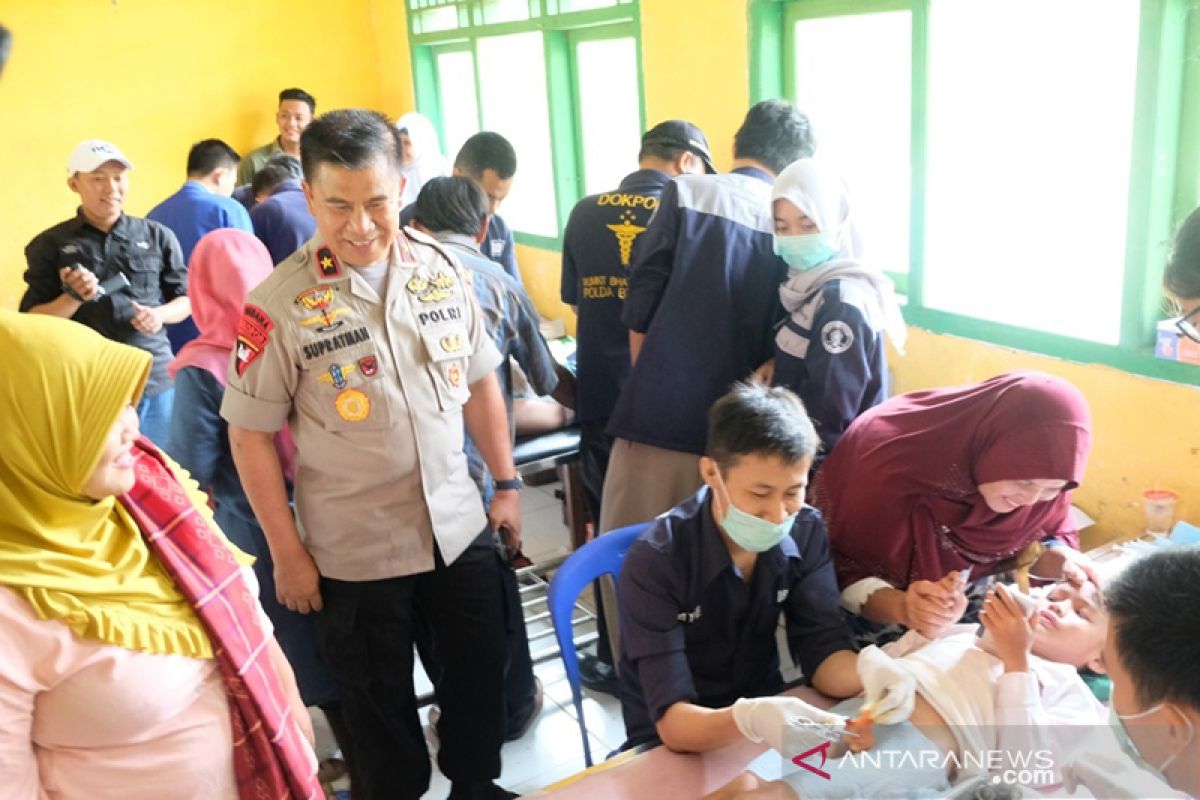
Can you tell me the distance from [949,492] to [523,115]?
14.1ft

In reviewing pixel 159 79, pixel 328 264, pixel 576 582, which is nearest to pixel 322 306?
pixel 328 264

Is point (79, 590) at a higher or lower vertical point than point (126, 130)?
lower

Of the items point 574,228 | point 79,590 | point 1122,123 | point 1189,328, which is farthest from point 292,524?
point 1122,123

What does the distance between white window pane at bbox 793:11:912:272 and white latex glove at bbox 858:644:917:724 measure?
209cm

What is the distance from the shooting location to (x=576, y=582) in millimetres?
1976

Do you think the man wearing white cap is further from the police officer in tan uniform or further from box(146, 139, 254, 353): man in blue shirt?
the police officer in tan uniform

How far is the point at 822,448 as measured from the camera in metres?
2.23

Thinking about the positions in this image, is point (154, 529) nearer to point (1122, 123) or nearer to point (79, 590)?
point (79, 590)

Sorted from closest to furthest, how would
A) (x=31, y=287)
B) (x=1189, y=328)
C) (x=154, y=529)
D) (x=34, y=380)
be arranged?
(x=34, y=380)
(x=154, y=529)
(x=1189, y=328)
(x=31, y=287)

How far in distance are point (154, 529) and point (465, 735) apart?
112cm

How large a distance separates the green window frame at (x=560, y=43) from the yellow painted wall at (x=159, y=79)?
897 mm

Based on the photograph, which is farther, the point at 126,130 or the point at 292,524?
the point at 126,130

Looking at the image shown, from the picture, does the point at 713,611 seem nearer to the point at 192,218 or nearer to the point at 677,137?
the point at 677,137

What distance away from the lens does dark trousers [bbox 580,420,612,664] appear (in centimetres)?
305
